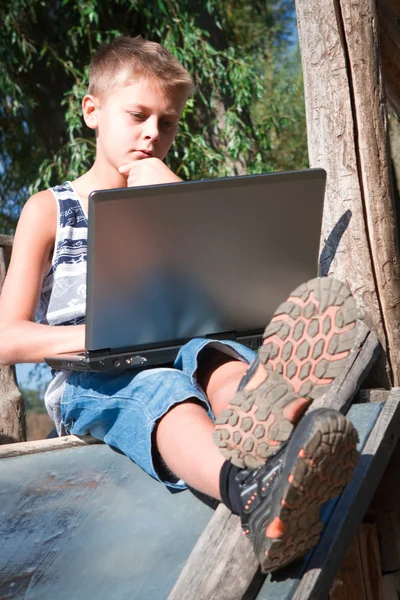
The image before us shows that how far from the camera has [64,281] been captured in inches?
81.0

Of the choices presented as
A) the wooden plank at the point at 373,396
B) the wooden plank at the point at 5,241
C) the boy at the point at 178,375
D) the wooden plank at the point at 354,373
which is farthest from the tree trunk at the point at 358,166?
the wooden plank at the point at 5,241

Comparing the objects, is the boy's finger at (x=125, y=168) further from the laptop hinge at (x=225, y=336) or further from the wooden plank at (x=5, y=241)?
the wooden plank at (x=5, y=241)

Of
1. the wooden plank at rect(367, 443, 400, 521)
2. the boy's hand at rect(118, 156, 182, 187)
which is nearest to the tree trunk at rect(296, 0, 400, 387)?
the wooden plank at rect(367, 443, 400, 521)

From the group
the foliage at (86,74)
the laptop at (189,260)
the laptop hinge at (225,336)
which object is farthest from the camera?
the foliage at (86,74)

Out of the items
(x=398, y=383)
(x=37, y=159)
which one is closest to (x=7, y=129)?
(x=37, y=159)

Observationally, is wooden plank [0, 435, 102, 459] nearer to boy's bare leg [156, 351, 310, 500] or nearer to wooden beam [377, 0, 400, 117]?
boy's bare leg [156, 351, 310, 500]

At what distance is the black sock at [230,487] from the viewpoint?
4.55ft

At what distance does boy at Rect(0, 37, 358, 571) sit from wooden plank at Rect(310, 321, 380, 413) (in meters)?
0.27

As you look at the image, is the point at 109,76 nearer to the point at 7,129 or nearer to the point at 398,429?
the point at 398,429

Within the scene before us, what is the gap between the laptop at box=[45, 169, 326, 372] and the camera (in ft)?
5.17

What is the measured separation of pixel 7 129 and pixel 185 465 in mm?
6476

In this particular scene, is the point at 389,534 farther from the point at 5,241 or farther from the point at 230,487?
the point at 5,241

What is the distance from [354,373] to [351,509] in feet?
1.84

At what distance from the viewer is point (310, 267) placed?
1859 millimetres
